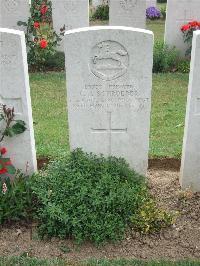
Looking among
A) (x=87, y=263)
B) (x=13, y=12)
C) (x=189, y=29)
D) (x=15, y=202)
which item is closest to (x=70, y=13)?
(x=13, y=12)

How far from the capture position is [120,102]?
4570mm

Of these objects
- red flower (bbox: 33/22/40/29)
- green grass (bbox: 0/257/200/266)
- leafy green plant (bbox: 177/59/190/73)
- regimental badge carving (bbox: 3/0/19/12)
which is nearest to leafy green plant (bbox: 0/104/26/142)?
green grass (bbox: 0/257/200/266)

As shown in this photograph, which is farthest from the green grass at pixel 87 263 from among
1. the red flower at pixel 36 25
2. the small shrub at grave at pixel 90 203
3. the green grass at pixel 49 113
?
the red flower at pixel 36 25

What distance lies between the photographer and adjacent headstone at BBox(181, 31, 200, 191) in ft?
14.1

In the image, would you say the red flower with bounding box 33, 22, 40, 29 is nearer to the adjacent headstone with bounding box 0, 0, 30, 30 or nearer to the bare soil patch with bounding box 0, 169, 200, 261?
the adjacent headstone with bounding box 0, 0, 30, 30

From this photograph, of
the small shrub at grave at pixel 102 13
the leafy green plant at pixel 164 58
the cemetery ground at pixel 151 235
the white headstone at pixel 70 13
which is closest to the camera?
the cemetery ground at pixel 151 235

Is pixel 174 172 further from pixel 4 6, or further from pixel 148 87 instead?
pixel 4 6

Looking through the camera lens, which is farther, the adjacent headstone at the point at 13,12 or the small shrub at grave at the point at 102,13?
the small shrub at grave at the point at 102,13

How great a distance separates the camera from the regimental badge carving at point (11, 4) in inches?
367

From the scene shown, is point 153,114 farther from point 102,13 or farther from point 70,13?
point 102,13

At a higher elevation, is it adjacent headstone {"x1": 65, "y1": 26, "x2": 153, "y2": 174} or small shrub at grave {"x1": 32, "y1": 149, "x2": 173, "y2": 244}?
adjacent headstone {"x1": 65, "y1": 26, "x2": 153, "y2": 174}

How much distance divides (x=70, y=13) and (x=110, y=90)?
594 centimetres

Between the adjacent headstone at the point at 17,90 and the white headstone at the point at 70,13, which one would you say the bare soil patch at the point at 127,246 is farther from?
the white headstone at the point at 70,13

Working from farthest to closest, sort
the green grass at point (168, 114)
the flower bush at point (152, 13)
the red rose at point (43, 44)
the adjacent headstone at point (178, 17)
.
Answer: the flower bush at point (152, 13) → the adjacent headstone at point (178, 17) → the red rose at point (43, 44) → the green grass at point (168, 114)
